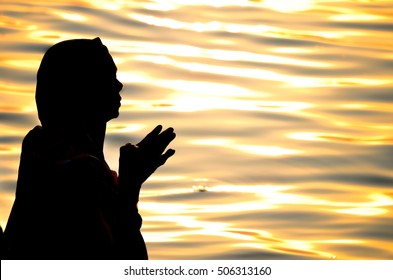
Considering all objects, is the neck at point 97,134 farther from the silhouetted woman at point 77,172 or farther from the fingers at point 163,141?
the fingers at point 163,141

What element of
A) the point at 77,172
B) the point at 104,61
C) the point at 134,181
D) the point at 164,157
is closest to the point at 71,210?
the point at 77,172

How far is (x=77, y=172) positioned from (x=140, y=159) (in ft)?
0.77

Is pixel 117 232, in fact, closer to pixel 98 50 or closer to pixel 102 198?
pixel 102 198

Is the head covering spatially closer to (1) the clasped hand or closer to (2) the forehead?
(2) the forehead

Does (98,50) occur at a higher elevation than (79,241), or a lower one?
higher

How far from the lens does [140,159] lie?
3.78 meters

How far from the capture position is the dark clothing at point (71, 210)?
3629 mm

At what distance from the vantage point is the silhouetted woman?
3.64 m

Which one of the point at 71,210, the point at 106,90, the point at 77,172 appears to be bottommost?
the point at 71,210

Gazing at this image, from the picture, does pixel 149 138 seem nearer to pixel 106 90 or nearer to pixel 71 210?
pixel 106 90

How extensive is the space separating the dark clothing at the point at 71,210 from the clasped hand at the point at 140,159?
4 centimetres

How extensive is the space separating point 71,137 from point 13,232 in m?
0.37

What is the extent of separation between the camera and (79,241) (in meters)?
3.64
